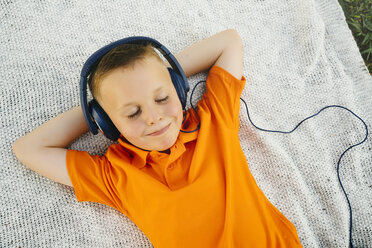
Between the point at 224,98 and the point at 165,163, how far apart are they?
0.96 ft

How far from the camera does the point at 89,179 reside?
0.91 m

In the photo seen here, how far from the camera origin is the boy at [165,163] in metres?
0.81

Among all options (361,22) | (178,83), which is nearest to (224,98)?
(178,83)

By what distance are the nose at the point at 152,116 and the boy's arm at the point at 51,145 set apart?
0.30 metres

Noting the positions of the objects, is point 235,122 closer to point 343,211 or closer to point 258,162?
point 258,162

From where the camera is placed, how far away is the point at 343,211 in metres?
0.99

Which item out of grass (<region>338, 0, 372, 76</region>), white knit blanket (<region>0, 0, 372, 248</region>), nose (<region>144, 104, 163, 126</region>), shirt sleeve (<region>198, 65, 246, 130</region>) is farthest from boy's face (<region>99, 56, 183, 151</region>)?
grass (<region>338, 0, 372, 76</region>)

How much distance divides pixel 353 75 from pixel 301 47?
0.24 metres

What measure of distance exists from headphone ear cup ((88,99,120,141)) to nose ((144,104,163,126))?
0.43 feet

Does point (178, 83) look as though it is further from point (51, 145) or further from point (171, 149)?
point (51, 145)

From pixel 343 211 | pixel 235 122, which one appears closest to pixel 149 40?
pixel 235 122

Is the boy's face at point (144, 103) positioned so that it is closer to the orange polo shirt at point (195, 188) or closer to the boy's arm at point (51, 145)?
the orange polo shirt at point (195, 188)

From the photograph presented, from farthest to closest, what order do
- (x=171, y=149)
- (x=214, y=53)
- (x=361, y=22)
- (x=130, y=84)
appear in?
1. (x=361, y=22)
2. (x=214, y=53)
3. (x=171, y=149)
4. (x=130, y=84)

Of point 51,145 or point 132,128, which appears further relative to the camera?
point 51,145
